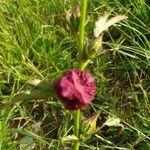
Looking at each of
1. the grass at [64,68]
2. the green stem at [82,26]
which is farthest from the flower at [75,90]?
the grass at [64,68]

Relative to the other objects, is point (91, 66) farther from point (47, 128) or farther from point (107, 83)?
point (47, 128)

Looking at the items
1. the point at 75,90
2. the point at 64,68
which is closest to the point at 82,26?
the point at 75,90

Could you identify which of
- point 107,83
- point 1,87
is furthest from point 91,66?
point 1,87

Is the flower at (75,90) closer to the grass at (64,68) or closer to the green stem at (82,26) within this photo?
the green stem at (82,26)

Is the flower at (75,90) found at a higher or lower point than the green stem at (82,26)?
lower

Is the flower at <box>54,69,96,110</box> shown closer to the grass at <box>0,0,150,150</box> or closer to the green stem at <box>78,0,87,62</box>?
the green stem at <box>78,0,87,62</box>

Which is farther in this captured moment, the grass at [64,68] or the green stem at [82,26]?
the grass at [64,68]
